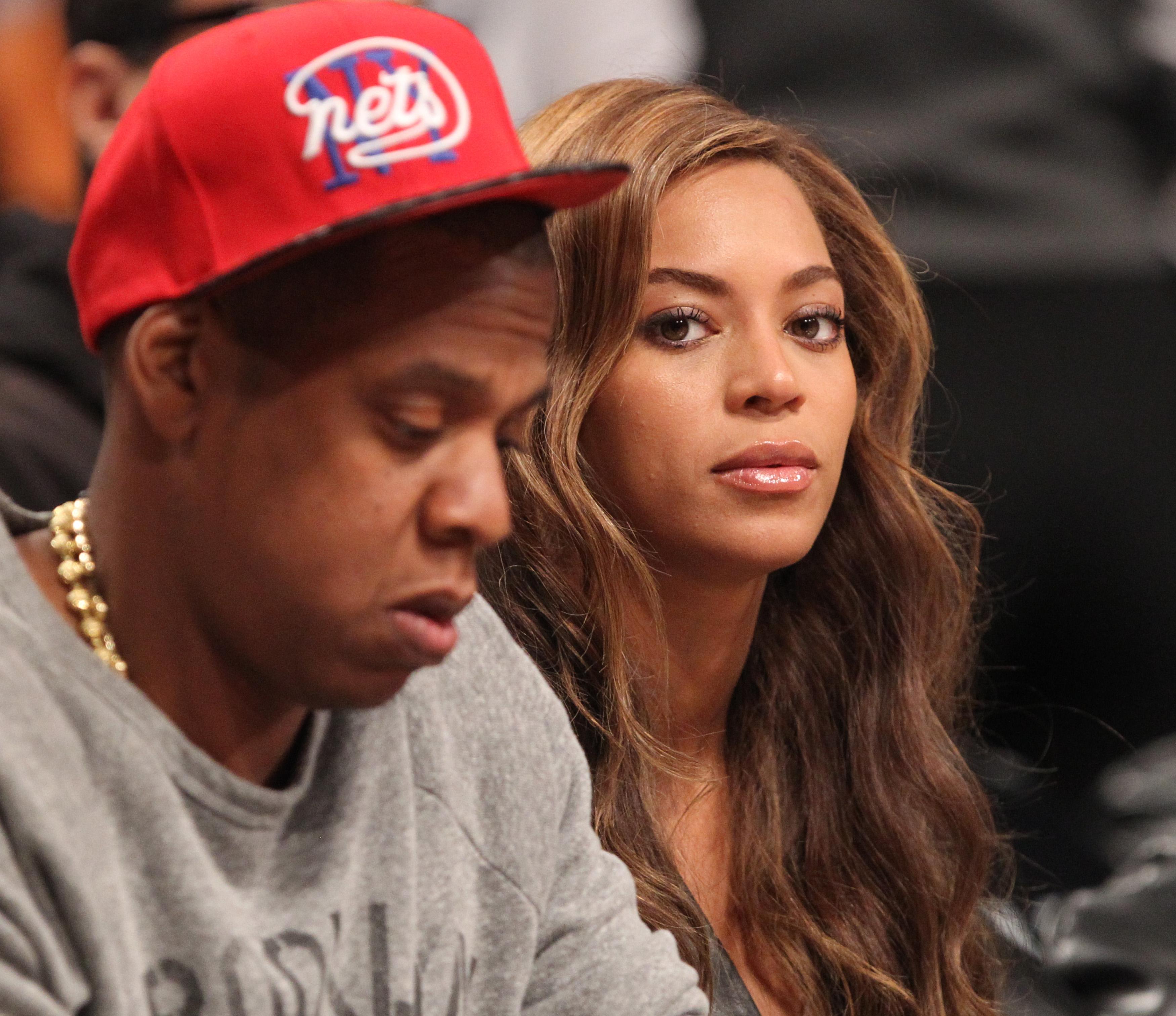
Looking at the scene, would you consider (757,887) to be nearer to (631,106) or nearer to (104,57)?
(631,106)

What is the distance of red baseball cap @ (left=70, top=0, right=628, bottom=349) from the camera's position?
0.74m

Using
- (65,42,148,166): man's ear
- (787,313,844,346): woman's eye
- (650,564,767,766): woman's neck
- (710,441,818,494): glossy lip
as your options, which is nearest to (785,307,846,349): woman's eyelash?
(787,313,844,346): woman's eye

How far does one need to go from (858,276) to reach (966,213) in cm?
88

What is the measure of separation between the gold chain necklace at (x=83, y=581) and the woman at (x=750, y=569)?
1.96 ft

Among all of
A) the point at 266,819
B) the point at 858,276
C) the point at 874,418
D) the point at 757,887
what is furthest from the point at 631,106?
the point at 266,819

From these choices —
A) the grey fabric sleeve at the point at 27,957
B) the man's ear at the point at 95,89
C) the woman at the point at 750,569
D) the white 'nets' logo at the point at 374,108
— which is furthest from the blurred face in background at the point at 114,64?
the grey fabric sleeve at the point at 27,957

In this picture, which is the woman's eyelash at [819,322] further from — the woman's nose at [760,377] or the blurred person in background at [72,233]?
the blurred person in background at [72,233]

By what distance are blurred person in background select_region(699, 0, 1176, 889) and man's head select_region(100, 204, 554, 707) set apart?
5.57ft

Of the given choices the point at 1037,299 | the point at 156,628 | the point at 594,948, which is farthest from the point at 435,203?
the point at 1037,299

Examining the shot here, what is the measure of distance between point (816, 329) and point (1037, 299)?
1075 mm

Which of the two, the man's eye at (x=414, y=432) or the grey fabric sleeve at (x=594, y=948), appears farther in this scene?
the grey fabric sleeve at (x=594, y=948)

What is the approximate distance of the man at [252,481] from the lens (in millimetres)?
743

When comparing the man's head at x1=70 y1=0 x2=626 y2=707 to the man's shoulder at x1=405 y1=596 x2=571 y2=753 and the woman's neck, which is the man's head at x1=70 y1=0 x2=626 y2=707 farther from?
the woman's neck

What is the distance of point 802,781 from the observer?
1.58 meters
